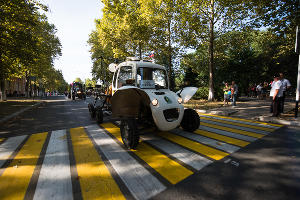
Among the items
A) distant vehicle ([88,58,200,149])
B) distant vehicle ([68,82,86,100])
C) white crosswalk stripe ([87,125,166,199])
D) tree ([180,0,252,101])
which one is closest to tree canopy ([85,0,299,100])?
tree ([180,0,252,101])

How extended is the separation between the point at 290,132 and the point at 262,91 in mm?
15084

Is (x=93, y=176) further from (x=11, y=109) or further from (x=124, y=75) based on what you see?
(x=11, y=109)

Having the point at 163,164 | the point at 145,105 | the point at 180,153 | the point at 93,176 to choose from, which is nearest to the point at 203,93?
the point at 145,105

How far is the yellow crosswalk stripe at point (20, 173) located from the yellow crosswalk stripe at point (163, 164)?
1.93m

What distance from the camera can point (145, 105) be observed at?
3.81 m

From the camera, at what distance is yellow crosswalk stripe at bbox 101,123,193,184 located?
7.97 feet

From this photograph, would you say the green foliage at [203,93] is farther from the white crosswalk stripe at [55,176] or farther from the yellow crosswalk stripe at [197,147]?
the white crosswalk stripe at [55,176]

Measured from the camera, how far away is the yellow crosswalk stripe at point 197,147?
3.19m

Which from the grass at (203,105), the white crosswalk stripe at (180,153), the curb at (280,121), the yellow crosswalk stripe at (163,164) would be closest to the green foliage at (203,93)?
the grass at (203,105)

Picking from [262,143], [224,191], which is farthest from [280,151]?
[224,191]

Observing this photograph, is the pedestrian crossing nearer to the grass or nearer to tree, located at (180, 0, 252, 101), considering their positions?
the grass

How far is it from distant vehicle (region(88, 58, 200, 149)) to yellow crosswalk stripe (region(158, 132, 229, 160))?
0.47 metres

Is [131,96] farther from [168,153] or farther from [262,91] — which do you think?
[262,91]

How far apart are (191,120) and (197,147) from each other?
1190mm
